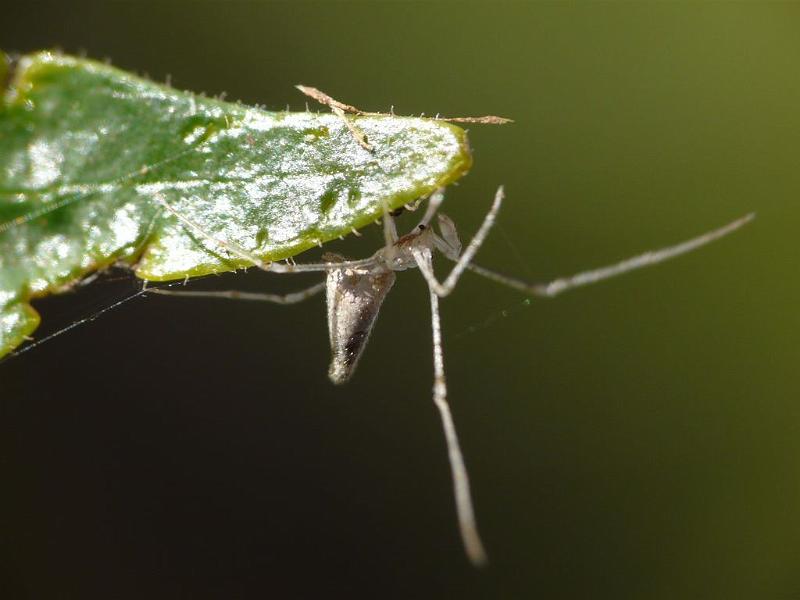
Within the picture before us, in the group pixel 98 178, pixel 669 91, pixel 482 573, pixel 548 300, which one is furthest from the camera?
pixel 482 573

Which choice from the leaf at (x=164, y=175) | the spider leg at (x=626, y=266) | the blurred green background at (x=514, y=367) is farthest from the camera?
the blurred green background at (x=514, y=367)

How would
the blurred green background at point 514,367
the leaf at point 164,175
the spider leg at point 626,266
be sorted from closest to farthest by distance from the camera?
the leaf at point 164,175 < the spider leg at point 626,266 < the blurred green background at point 514,367

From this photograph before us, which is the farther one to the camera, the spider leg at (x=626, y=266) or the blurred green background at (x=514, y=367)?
the blurred green background at (x=514, y=367)

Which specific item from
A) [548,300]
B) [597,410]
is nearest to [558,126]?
[548,300]

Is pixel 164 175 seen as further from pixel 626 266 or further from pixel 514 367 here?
pixel 514 367

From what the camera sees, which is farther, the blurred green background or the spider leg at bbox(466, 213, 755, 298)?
the blurred green background

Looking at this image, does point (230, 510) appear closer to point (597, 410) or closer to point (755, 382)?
point (597, 410)
